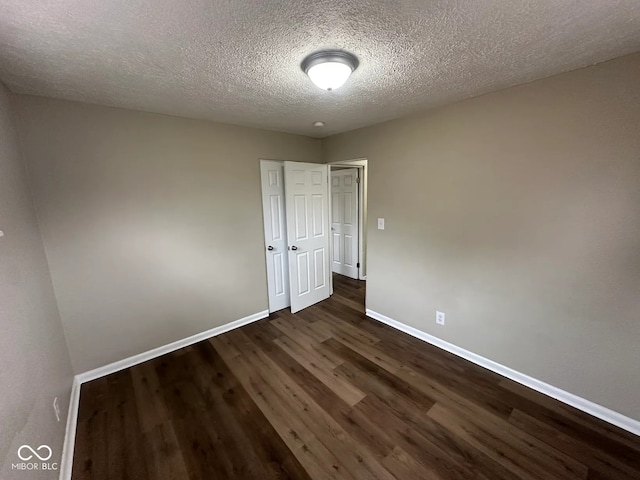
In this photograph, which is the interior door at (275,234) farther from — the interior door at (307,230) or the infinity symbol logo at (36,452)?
the infinity symbol logo at (36,452)

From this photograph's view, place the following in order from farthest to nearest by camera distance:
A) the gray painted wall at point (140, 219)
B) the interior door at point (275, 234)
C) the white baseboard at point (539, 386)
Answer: the interior door at point (275, 234), the gray painted wall at point (140, 219), the white baseboard at point (539, 386)

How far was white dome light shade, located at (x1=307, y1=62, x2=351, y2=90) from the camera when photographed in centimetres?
142

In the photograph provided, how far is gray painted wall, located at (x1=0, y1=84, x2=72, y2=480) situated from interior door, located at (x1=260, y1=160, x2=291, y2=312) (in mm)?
1942

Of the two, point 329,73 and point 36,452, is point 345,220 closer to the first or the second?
point 329,73

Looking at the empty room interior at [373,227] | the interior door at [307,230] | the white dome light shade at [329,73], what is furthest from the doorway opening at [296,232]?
the white dome light shade at [329,73]

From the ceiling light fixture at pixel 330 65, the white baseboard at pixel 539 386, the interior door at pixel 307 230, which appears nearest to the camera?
the ceiling light fixture at pixel 330 65

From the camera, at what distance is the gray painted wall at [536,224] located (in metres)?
1.60

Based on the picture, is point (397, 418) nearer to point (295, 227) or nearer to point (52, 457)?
point (52, 457)

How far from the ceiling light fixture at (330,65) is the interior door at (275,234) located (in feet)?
5.72

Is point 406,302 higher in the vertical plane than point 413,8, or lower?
lower

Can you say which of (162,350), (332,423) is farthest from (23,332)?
(332,423)

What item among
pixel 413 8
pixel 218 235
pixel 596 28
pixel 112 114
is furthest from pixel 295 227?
pixel 596 28

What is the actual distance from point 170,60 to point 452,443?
9.46 feet

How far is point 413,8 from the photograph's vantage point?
1.08m
